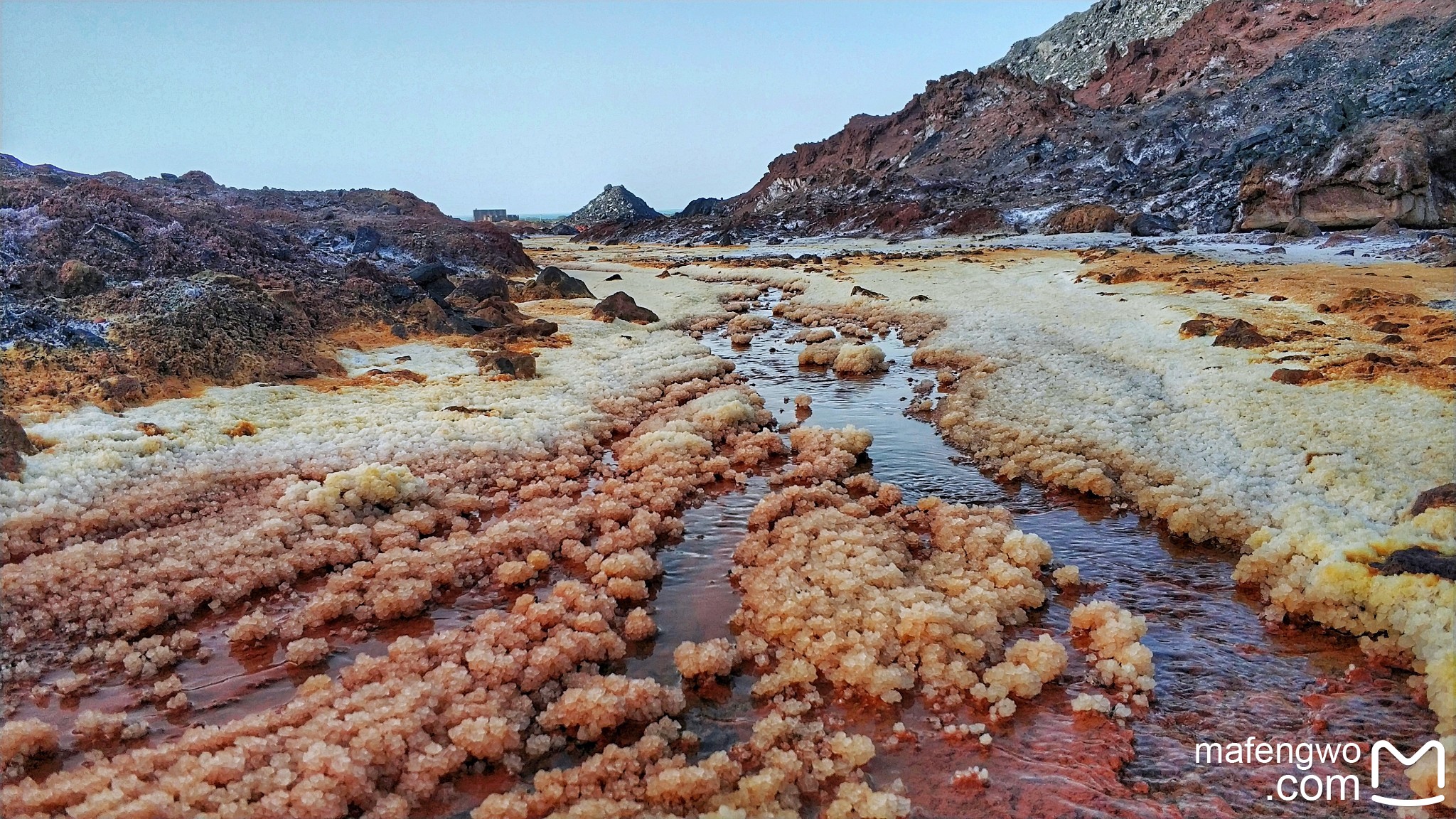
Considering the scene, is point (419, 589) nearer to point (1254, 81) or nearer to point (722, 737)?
point (722, 737)

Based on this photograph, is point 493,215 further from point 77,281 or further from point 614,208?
point 77,281

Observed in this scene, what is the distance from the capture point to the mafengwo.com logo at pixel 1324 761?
6121 mm

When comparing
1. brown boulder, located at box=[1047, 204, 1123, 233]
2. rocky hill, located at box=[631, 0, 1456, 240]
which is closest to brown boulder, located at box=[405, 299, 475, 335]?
rocky hill, located at box=[631, 0, 1456, 240]

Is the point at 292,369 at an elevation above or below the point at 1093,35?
below

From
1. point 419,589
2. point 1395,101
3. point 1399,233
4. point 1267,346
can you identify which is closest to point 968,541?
point 419,589

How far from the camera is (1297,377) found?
15625mm

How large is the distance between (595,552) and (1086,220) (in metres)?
62.2

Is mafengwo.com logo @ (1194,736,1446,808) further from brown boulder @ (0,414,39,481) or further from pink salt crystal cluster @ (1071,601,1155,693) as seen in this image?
brown boulder @ (0,414,39,481)

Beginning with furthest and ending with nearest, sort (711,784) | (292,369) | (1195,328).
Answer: (1195,328)
(292,369)
(711,784)

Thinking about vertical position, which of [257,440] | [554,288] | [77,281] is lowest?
[257,440]

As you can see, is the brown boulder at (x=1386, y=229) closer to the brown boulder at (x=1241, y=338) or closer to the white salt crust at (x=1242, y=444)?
the white salt crust at (x=1242, y=444)

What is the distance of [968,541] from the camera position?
34.8 feet

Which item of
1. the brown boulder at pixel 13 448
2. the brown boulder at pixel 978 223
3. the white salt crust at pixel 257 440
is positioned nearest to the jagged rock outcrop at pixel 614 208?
the brown boulder at pixel 978 223

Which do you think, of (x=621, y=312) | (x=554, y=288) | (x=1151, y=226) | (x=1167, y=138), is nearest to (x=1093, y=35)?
(x=1167, y=138)
